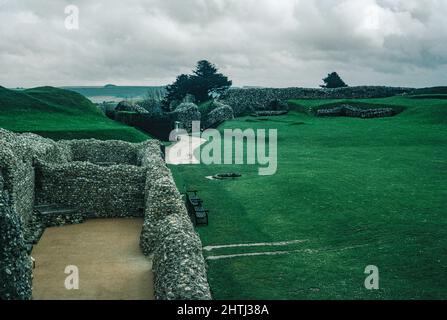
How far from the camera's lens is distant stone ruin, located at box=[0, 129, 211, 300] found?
12320mm

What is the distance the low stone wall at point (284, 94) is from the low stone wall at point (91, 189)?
51.2 m

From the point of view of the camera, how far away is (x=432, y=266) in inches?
620

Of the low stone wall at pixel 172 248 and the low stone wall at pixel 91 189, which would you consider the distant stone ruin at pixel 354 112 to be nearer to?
the low stone wall at pixel 91 189

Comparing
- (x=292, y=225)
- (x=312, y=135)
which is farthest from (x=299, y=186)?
(x=312, y=135)

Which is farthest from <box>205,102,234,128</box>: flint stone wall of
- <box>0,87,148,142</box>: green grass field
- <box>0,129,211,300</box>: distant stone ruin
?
<box>0,129,211,300</box>: distant stone ruin

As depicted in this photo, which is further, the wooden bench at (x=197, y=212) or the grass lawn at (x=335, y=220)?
the wooden bench at (x=197, y=212)

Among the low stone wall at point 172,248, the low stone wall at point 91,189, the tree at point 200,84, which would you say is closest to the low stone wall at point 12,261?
the low stone wall at point 172,248

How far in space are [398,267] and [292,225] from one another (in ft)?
18.8

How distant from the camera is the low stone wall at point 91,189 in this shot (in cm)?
2503

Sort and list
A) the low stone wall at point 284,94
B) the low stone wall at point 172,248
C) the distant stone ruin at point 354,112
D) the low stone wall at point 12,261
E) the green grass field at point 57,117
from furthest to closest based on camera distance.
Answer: the low stone wall at point 284,94, the distant stone ruin at point 354,112, the green grass field at point 57,117, the low stone wall at point 12,261, the low stone wall at point 172,248

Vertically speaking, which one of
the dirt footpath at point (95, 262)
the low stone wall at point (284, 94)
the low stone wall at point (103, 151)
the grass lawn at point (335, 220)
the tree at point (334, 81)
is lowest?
the dirt footpath at point (95, 262)

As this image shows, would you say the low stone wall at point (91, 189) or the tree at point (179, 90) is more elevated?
the tree at point (179, 90)

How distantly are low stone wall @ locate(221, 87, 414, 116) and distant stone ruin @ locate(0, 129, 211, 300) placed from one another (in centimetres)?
4698
